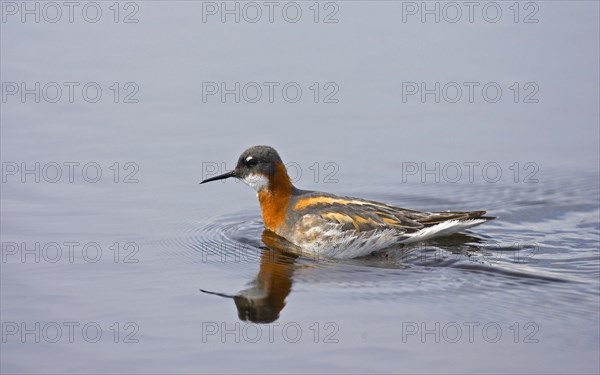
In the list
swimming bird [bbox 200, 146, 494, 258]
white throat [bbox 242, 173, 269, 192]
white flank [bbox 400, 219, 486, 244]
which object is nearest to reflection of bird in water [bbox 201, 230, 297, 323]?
swimming bird [bbox 200, 146, 494, 258]

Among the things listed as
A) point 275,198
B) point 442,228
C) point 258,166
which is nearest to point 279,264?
point 275,198

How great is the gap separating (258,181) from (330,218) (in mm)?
1291

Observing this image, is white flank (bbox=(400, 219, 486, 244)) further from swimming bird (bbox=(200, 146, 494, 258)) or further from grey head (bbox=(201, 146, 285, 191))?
grey head (bbox=(201, 146, 285, 191))

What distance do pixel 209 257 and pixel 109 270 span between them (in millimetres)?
1430

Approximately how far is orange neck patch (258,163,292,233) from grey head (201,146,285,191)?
6 cm

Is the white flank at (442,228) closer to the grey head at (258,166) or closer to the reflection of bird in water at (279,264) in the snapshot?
the reflection of bird in water at (279,264)

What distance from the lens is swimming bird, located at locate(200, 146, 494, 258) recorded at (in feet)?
47.1

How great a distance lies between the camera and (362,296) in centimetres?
1230

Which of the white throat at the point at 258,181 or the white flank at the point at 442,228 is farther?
the white throat at the point at 258,181

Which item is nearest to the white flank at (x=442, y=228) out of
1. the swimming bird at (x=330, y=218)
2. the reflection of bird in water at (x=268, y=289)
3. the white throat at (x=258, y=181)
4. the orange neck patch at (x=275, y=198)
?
the swimming bird at (x=330, y=218)

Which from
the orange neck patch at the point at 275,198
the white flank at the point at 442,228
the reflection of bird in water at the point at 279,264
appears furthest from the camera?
the orange neck patch at the point at 275,198

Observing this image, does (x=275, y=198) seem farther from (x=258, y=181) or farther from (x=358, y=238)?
(x=358, y=238)

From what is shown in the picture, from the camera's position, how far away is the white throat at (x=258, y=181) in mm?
15141

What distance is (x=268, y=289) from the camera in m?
12.8
